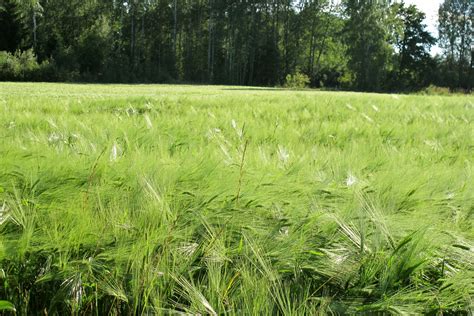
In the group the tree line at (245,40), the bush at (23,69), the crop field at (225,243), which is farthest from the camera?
the tree line at (245,40)

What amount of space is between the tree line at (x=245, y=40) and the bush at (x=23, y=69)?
440cm

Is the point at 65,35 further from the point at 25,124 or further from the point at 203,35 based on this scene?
the point at 25,124

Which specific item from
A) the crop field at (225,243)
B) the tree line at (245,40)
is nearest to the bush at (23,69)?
the tree line at (245,40)

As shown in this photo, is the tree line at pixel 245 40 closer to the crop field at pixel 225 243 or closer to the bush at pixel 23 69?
the bush at pixel 23 69

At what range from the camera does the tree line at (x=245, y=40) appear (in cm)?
3931

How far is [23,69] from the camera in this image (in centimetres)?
3012

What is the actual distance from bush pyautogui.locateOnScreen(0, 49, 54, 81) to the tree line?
4.40 meters

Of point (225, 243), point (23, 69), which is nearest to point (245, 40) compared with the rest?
point (23, 69)

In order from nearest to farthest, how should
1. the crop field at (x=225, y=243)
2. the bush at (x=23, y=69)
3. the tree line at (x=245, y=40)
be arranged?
the crop field at (x=225, y=243) < the bush at (x=23, y=69) < the tree line at (x=245, y=40)

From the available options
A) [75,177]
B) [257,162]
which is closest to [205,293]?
[75,177]

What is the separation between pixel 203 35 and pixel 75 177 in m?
54.4

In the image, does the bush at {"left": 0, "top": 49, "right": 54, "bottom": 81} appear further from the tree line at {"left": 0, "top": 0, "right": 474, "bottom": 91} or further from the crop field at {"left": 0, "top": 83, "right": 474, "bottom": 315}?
the crop field at {"left": 0, "top": 83, "right": 474, "bottom": 315}

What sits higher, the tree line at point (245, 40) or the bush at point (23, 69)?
the tree line at point (245, 40)

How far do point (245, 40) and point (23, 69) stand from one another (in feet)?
89.2
